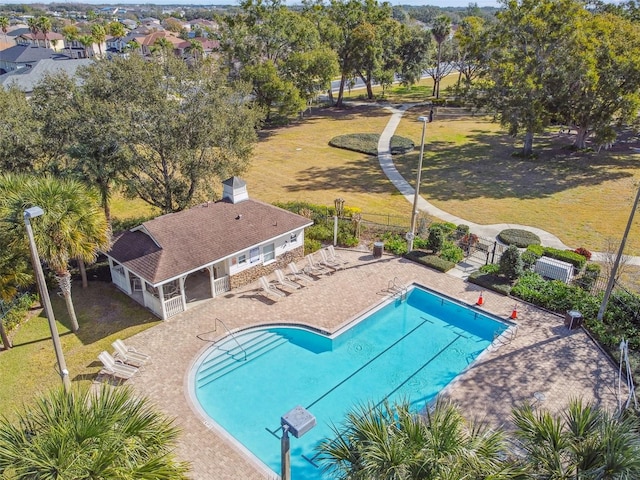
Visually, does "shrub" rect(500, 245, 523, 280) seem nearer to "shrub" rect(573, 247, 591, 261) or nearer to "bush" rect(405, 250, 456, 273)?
"bush" rect(405, 250, 456, 273)

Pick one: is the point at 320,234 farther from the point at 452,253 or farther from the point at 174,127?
the point at 174,127

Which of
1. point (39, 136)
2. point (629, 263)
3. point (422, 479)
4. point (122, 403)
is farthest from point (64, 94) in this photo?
point (629, 263)

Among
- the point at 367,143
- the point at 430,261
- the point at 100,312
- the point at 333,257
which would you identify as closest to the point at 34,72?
the point at 367,143

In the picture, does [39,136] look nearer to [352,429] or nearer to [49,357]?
[49,357]

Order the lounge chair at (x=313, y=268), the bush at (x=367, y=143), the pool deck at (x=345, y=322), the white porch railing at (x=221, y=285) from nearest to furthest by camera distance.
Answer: the pool deck at (x=345, y=322)
the white porch railing at (x=221, y=285)
the lounge chair at (x=313, y=268)
the bush at (x=367, y=143)

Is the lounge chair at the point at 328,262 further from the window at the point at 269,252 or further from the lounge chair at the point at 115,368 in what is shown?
the lounge chair at the point at 115,368

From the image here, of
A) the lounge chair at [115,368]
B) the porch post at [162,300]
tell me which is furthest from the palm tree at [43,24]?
the lounge chair at [115,368]

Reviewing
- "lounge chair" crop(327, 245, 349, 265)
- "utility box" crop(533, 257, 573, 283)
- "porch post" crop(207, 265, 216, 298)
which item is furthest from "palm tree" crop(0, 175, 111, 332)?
"utility box" crop(533, 257, 573, 283)
